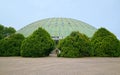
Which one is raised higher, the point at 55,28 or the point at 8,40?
the point at 55,28

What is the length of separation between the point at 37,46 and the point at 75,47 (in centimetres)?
412

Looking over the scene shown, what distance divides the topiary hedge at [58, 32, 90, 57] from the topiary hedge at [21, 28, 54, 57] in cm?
166

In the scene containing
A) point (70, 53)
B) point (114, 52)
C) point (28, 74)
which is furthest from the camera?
point (114, 52)

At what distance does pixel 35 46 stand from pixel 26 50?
1.07m

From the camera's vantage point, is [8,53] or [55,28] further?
[55,28]

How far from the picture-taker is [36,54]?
19219 millimetres

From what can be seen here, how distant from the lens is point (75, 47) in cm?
1912

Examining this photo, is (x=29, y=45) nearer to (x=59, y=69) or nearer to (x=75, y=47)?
(x=75, y=47)

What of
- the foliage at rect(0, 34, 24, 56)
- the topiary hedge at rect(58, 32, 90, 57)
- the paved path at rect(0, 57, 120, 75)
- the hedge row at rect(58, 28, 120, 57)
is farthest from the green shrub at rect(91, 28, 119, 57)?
the foliage at rect(0, 34, 24, 56)

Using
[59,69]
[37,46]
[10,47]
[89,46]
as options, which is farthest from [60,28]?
[59,69]

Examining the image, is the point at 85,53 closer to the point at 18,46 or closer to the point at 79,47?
the point at 79,47

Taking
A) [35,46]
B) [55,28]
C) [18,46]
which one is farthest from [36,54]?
[55,28]

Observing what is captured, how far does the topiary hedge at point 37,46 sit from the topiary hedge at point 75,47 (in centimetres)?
166

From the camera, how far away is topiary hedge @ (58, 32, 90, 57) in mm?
18781
